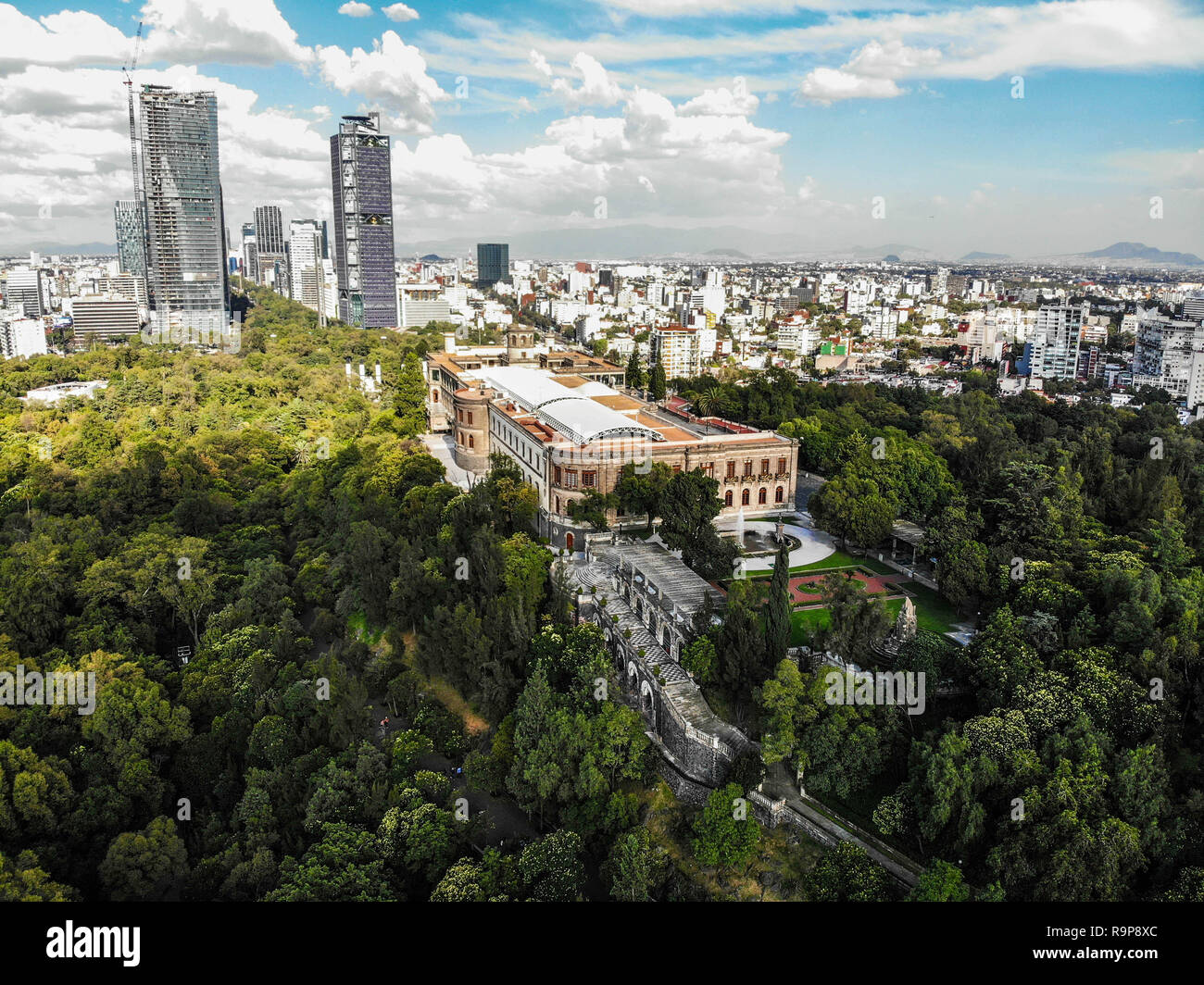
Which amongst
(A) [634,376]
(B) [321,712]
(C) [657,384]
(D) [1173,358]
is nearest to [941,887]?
(B) [321,712]

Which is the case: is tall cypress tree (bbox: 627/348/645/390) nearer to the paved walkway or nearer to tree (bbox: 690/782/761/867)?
the paved walkway

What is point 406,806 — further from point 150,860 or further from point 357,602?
point 357,602

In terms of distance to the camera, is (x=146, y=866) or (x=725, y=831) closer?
(x=725, y=831)

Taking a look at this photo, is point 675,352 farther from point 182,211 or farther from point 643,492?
point 643,492

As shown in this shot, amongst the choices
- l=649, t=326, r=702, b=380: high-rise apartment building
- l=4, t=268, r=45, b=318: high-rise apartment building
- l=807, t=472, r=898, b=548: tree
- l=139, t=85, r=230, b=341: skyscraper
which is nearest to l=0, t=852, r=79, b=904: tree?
l=807, t=472, r=898, b=548: tree

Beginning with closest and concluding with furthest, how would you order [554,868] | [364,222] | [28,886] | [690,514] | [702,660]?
[28,886] → [554,868] → [702,660] → [690,514] → [364,222]
